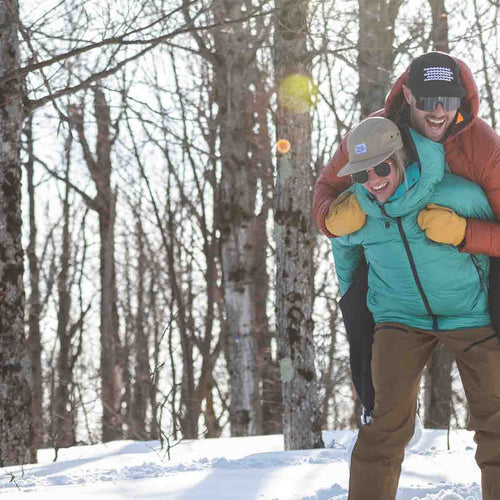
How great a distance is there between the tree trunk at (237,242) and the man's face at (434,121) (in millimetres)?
8224

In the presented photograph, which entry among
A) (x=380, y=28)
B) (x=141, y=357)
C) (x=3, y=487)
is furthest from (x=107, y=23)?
(x=141, y=357)

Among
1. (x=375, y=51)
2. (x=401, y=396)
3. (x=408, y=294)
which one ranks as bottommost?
(x=401, y=396)

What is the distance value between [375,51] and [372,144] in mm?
7004

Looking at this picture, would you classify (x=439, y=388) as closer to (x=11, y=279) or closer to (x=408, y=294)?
(x=11, y=279)

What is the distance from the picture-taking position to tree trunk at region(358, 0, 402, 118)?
932 centimetres

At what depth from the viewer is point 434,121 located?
113 inches

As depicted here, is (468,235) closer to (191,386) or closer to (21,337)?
(21,337)

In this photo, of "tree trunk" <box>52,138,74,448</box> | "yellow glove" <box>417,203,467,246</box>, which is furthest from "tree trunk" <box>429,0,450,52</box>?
"tree trunk" <box>52,138,74,448</box>

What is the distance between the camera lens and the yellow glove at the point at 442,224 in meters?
2.73

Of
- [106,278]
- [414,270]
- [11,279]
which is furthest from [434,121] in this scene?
[106,278]

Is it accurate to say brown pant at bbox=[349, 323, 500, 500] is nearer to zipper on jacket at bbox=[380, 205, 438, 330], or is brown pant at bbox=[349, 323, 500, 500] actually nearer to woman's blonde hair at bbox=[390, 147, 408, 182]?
zipper on jacket at bbox=[380, 205, 438, 330]

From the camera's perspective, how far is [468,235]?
2766 millimetres

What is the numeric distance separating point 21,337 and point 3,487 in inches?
100

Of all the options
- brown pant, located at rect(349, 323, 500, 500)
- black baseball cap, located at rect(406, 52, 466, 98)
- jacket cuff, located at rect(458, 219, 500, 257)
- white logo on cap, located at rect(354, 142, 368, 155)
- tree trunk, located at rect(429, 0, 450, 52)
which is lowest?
brown pant, located at rect(349, 323, 500, 500)
